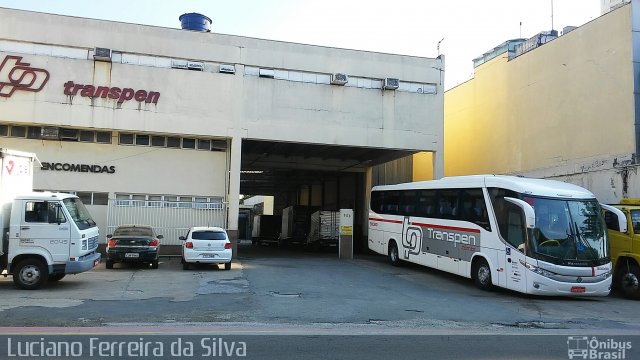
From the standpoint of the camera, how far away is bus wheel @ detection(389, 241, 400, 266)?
21.0 metres

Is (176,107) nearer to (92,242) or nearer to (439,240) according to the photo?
(92,242)

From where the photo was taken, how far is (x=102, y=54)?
69.5 feet

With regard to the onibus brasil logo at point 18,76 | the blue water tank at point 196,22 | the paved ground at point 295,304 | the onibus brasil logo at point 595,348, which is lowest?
the paved ground at point 295,304

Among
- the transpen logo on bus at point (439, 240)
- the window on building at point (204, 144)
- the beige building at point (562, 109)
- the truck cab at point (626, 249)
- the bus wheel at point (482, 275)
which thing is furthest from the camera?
the window on building at point (204, 144)

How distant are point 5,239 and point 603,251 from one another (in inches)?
602

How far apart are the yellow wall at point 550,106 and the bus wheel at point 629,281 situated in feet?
24.2

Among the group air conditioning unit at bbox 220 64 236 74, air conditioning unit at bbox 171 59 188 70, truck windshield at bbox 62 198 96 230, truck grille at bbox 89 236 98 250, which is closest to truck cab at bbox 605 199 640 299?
truck grille at bbox 89 236 98 250

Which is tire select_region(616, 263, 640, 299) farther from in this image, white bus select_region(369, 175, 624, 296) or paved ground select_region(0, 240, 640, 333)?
white bus select_region(369, 175, 624, 296)

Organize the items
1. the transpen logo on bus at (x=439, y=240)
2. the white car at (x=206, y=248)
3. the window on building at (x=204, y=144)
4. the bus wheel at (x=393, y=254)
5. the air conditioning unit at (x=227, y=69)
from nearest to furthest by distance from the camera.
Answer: the transpen logo on bus at (x=439, y=240)
the white car at (x=206, y=248)
the bus wheel at (x=393, y=254)
the air conditioning unit at (x=227, y=69)
the window on building at (x=204, y=144)

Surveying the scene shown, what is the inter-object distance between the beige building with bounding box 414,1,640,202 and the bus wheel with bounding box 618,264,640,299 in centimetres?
437

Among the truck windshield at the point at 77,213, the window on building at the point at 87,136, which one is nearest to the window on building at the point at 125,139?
the window on building at the point at 87,136

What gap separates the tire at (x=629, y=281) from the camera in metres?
14.6

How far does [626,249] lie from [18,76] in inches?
881

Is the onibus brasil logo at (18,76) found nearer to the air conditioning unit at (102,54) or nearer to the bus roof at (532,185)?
the air conditioning unit at (102,54)
